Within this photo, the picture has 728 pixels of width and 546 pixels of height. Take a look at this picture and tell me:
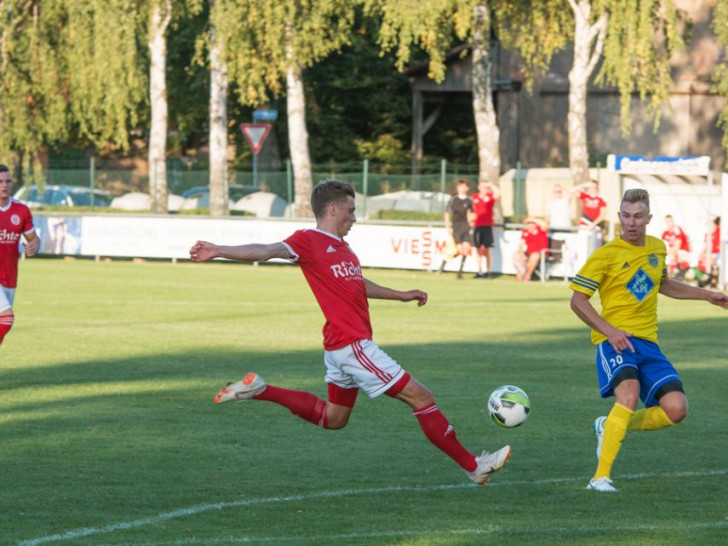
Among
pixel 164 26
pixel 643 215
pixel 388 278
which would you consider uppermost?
pixel 164 26

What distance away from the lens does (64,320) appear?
1975 centimetres

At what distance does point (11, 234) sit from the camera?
13.8 m

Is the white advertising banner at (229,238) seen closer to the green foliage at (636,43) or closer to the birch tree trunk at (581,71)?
the birch tree trunk at (581,71)

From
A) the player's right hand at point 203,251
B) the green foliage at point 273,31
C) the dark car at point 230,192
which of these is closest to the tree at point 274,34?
the green foliage at point 273,31

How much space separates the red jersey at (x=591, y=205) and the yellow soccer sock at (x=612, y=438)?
20034 mm

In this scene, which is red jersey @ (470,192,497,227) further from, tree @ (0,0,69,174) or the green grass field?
tree @ (0,0,69,174)

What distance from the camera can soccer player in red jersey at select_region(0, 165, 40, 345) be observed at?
1354 cm

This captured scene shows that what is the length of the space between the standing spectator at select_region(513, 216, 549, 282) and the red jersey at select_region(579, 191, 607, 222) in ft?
3.11

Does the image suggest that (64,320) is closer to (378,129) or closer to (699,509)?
(699,509)

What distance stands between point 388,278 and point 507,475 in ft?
66.5

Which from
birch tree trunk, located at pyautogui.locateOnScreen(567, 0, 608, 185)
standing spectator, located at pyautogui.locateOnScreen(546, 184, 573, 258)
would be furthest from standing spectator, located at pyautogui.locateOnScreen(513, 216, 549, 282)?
birch tree trunk, located at pyautogui.locateOnScreen(567, 0, 608, 185)

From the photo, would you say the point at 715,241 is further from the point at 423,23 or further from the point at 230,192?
the point at 230,192

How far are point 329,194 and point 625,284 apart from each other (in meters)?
1.89

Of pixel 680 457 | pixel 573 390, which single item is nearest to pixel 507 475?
pixel 680 457
